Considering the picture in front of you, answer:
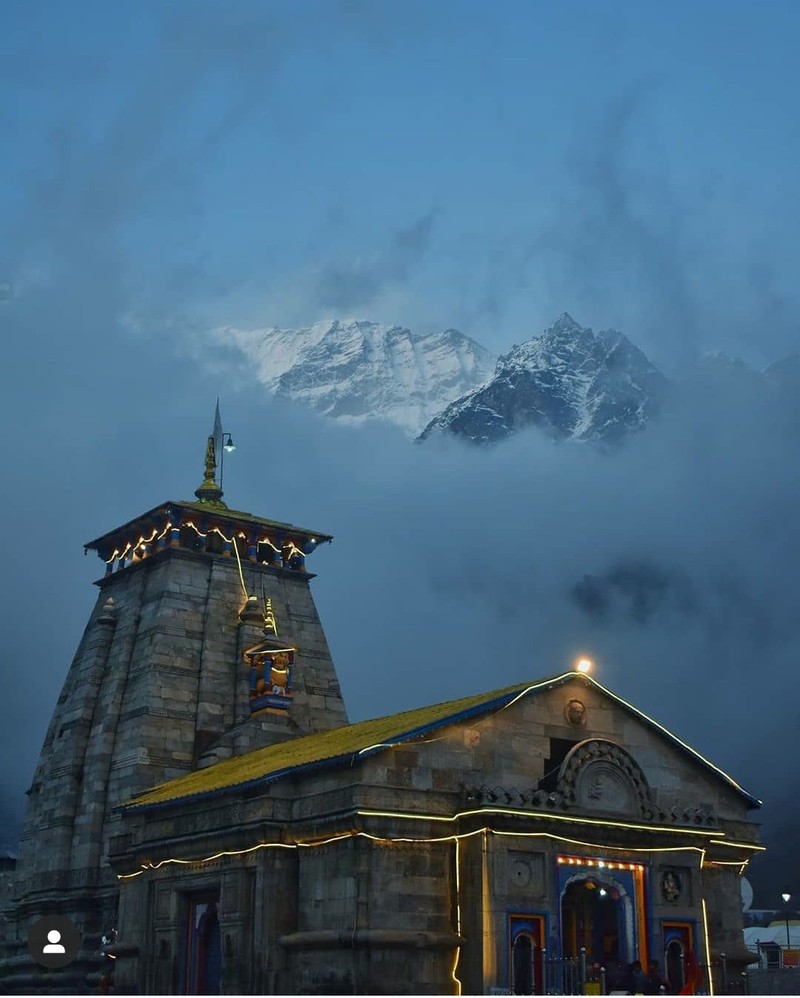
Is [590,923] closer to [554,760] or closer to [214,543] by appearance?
[554,760]

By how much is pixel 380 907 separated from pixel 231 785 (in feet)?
22.9

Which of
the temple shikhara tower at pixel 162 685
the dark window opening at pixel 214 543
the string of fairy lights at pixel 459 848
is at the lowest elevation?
the string of fairy lights at pixel 459 848

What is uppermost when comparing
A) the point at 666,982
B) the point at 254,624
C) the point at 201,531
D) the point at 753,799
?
the point at 201,531

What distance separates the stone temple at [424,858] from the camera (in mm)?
32312

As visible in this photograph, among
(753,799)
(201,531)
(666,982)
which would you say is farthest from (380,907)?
(201,531)

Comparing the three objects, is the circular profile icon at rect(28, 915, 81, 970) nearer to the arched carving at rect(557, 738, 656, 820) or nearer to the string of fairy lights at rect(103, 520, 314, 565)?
the arched carving at rect(557, 738, 656, 820)

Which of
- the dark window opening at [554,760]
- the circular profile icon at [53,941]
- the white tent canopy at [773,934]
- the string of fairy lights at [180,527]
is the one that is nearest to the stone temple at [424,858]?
the dark window opening at [554,760]

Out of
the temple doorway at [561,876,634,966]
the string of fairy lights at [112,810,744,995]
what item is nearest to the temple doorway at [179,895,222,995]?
the string of fairy lights at [112,810,744,995]

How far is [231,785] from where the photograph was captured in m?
36.6

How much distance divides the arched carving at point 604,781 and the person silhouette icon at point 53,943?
2379 cm

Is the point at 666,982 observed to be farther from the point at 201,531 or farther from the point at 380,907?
the point at 201,531

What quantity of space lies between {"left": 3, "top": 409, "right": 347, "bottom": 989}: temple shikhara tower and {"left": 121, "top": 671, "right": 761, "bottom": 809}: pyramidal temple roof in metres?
5.10

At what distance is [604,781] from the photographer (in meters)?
35.6

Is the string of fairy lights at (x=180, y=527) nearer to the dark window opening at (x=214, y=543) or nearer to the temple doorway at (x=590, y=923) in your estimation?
the dark window opening at (x=214, y=543)
